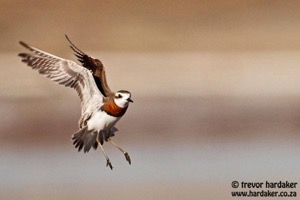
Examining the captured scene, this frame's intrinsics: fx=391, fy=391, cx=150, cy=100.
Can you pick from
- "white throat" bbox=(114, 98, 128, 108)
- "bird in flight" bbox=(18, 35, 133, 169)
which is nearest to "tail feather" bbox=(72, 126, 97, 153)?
"bird in flight" bbox=(18, 35, 133, 169)

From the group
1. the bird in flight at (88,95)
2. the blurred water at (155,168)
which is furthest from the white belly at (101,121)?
the blurred water at (155,168)

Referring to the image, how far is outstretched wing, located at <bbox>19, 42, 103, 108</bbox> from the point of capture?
4.10ft

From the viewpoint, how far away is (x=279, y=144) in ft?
4.04

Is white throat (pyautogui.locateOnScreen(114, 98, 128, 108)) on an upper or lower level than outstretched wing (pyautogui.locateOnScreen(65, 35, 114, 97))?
lower

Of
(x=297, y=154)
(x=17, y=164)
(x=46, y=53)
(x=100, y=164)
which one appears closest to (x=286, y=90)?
(x=297, y=154)

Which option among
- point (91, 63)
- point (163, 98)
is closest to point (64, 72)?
point (91, 63)

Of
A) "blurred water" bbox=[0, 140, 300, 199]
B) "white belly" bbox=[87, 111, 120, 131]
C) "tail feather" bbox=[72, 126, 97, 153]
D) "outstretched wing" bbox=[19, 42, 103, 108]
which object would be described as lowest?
"blurred water" bbox=[0, 140, 300, 199]

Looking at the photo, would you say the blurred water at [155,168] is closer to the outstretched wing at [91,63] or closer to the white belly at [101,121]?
the white belly at [101,121]

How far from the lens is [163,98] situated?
1.26 metres

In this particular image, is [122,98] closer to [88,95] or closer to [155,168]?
[88,95]

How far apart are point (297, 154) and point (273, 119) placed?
0.43ft

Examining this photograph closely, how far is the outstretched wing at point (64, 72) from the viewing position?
1251 mm

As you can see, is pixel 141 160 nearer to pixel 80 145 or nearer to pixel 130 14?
pixel 80 145

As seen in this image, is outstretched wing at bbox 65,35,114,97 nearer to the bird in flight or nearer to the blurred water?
the bird in flight
